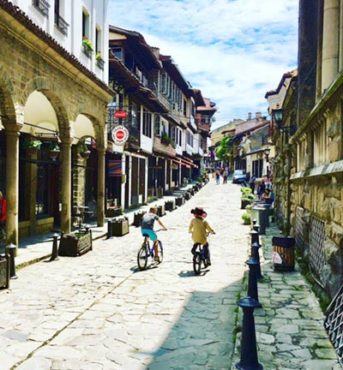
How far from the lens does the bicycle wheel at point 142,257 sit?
10180mm

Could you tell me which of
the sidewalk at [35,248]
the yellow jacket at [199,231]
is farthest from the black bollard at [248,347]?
the sidewalk at [35,248]

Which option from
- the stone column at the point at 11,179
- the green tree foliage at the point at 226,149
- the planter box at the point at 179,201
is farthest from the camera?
the green tree foliage at the point at 226,149

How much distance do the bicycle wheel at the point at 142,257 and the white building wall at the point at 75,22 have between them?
6.60 m

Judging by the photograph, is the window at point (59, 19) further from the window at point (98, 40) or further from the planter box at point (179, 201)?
the planter box at point (179, 201)

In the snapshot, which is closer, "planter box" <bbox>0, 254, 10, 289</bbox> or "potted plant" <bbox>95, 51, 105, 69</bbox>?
"planter box" <bbox>0, 254, 10, 289</bbox>

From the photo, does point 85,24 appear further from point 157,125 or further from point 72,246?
point 157,125

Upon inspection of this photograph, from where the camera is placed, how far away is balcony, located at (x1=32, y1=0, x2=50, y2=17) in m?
11.6

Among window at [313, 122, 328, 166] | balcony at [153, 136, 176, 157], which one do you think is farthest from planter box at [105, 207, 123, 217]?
window at [313, 122, 328, 166]

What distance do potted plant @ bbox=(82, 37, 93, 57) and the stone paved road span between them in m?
7.94

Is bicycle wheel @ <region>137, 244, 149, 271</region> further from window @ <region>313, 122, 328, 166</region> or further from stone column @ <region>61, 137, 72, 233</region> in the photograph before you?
stone column @ <region>61, 137, 72, 233</region>

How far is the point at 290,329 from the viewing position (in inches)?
229

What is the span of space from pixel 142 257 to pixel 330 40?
19.9 feet

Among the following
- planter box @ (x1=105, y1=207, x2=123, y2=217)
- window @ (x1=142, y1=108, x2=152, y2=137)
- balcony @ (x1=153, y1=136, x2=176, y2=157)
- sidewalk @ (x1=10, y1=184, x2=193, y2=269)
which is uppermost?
window @ (x1=142, y1=108, x2=152, y2=137)

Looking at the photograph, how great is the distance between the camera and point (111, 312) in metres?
6.94
